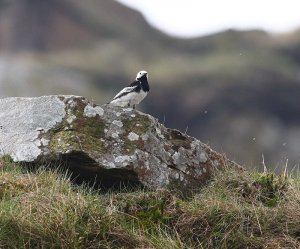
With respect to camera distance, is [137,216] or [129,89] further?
[129,89]

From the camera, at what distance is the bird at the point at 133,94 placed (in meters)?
10.0

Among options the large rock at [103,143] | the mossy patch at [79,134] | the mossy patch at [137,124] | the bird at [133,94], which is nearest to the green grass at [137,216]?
the large rock at [103,143]

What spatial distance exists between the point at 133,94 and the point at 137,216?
8.95 ft

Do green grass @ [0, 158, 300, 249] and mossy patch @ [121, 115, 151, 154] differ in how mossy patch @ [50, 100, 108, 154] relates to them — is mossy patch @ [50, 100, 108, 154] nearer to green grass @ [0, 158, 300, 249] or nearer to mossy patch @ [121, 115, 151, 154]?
mossy patch @ [121, 115, 151, 154]

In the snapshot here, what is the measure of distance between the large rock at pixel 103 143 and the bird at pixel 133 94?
80 cm

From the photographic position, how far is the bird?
10.0 meters

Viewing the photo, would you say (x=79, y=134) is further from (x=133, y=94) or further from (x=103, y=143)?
(x=133, y=94)

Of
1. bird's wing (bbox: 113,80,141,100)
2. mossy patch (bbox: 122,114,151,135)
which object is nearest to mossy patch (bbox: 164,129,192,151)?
mossy patch (bbox: 122,114,151,135)

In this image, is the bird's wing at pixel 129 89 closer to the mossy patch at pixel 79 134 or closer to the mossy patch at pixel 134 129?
the mossy patch at pixel 134 129

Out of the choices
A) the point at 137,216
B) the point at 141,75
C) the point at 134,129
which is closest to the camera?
the point at 137,216

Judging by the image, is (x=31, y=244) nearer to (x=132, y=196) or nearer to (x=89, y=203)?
(x=89, y=203)

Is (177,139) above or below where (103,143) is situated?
above

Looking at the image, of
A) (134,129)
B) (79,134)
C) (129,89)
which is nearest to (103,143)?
(79,134)

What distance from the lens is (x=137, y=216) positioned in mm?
7648
